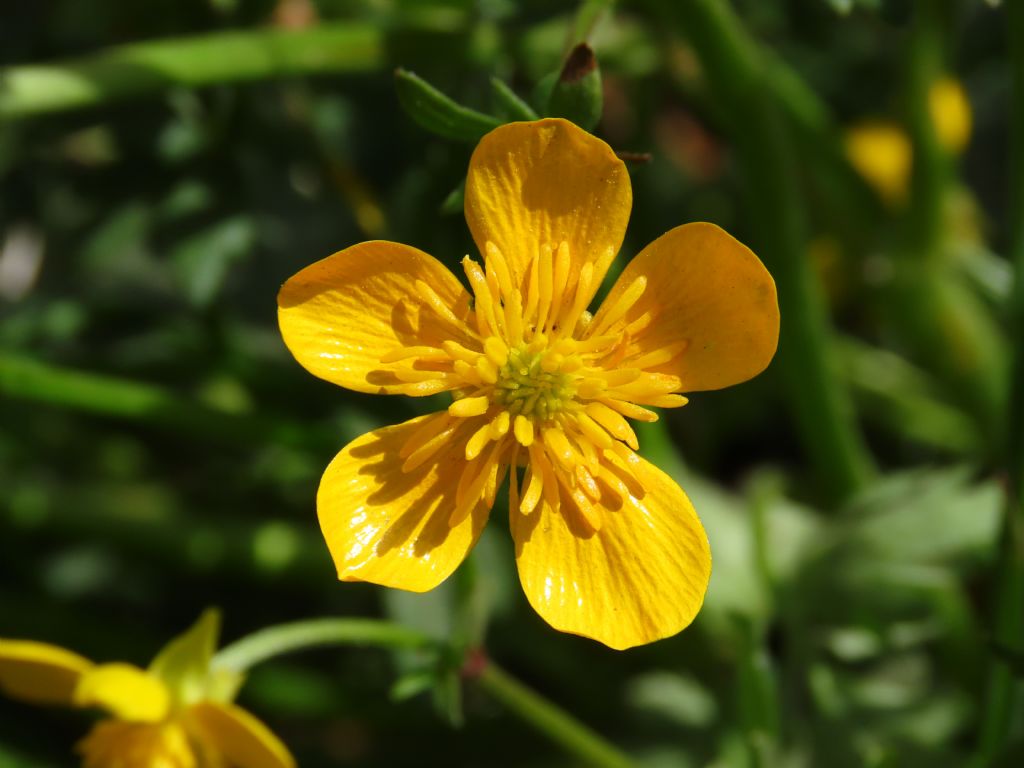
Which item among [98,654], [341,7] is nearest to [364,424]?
[98,654]

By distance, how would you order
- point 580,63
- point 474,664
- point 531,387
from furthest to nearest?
point 474,664 → point 531,387 → point 580,63

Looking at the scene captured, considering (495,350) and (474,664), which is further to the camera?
(474,664)

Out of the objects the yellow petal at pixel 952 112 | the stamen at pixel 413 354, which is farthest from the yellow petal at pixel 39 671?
the yellow petal at pixel 952 112

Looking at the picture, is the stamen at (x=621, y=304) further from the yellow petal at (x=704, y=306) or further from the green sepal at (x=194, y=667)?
the green sepal at (x=194, y=667)

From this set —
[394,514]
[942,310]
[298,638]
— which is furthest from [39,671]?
[942,310]

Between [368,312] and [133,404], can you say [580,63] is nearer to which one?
[368,312]

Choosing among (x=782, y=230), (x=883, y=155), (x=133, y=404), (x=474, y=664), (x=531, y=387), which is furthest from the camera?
(x=883, y=155)
